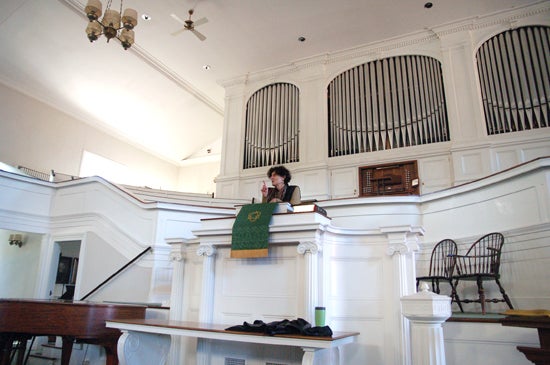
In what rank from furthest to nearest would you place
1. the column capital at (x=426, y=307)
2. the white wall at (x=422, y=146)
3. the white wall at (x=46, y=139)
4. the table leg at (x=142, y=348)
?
the white wall at (x=46, y=139)
the white wall at (x=422, y=146)
the table leg at (x=142, y=348)
the column capital at (x=426, y=307)

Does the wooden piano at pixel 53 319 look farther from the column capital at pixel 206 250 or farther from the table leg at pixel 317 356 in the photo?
the table leg at pixel 317 356

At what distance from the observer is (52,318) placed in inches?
154

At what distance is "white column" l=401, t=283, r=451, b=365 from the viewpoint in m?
2.70

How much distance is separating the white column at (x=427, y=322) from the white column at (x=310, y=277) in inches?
32.8

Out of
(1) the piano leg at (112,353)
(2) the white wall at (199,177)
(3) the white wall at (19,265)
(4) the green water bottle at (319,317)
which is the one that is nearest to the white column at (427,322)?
(4) the green water bottle at (319,317)

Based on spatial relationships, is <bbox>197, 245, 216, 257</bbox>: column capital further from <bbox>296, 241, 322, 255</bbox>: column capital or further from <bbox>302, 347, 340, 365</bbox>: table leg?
<bbox>302, 347, 340, 365</bbox>: table leg

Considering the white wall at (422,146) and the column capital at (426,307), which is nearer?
the column capital at (426,307)

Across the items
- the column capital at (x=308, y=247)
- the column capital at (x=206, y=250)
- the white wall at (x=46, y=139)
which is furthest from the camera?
the white wall at (x=46, y=139)

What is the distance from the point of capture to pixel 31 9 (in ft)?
25.8

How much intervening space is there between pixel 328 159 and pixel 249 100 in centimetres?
274

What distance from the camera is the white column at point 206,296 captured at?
3785mm

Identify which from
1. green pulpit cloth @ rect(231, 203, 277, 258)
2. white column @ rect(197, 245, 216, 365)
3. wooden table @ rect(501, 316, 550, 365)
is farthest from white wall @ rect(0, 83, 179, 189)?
wooden table @ rect(501, 316, 550, 365)

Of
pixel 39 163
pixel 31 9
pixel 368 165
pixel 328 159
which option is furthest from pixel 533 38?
pixel 39 163

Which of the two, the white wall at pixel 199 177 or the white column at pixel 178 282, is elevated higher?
the white wall at pixel 199 177
